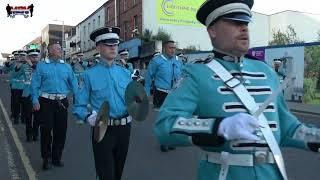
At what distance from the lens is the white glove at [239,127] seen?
231cm

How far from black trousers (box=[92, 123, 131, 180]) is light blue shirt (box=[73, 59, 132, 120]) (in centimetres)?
18

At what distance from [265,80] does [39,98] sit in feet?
21.0

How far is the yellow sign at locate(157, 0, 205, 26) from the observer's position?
42172 millimetres

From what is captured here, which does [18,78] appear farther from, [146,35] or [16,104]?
[146,35]

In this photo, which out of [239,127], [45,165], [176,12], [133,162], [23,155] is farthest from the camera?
[176,12]

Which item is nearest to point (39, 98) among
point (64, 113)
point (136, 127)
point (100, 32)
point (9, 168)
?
point (64, 113)

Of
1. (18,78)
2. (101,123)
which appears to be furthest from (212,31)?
(18,78)

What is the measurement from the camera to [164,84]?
1076cm

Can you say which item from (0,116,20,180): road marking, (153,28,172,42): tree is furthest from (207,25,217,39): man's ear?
(153,28,172,42): tree

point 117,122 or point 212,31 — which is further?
point 117,122

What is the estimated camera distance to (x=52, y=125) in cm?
863

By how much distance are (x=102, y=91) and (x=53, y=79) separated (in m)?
3.11

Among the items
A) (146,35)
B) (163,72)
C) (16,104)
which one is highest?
(146,35)

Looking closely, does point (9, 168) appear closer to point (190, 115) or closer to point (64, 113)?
point (64, 113)
